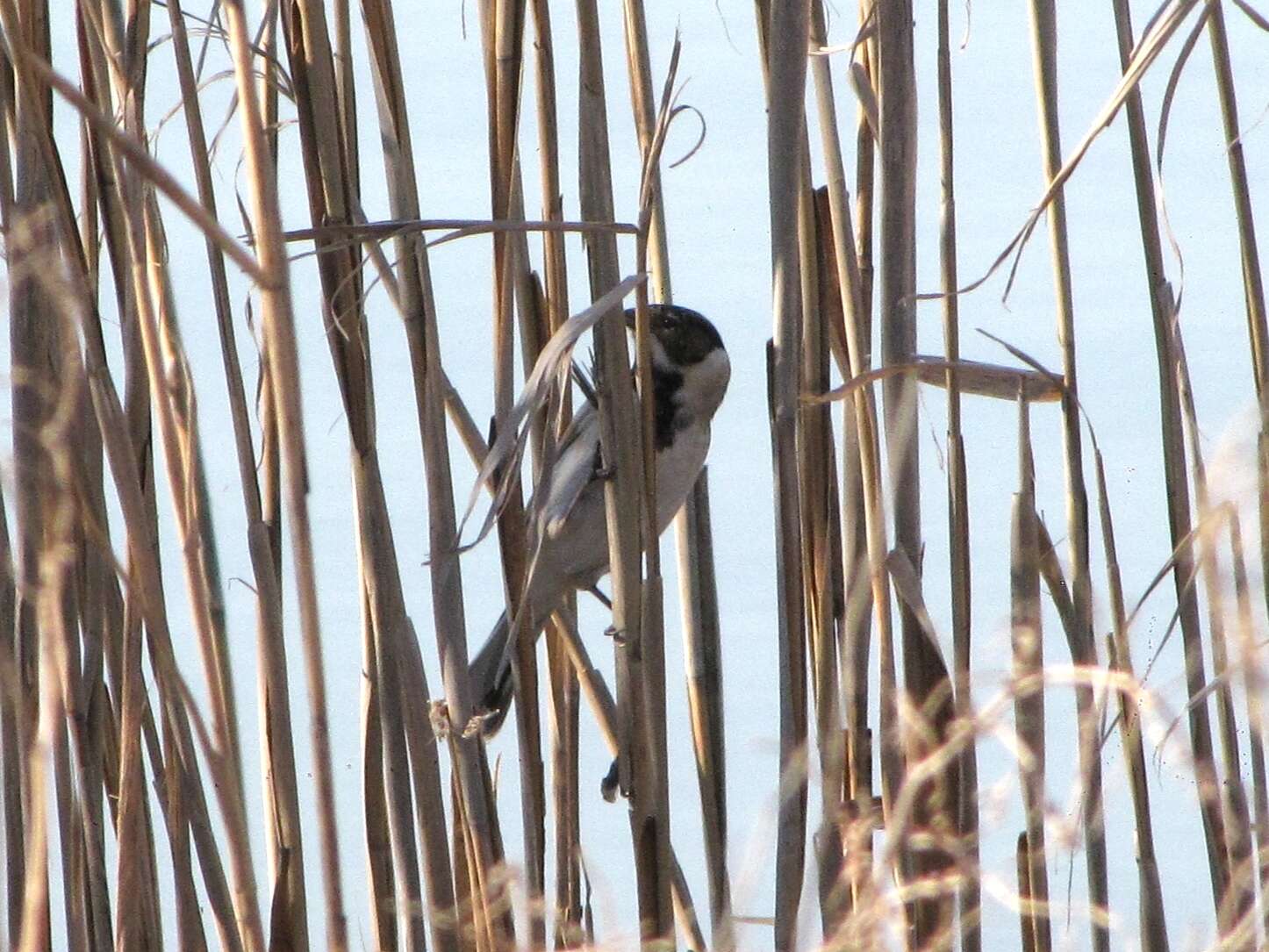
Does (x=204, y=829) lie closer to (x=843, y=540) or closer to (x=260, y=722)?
(x=260, y=722)

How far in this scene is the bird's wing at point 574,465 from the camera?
164 cm

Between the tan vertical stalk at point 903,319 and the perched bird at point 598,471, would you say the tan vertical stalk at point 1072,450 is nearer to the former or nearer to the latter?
the tan vertical stalk at point 903,319

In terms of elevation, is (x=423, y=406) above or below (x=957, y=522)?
above

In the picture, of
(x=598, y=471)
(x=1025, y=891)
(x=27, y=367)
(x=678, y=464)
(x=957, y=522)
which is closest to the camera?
(x=27, y=367)

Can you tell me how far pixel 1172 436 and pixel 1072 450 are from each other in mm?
75

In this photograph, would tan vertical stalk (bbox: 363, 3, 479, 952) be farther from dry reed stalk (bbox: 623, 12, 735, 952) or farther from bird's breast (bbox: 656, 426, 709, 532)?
bird's breast (bbox: 656, 426, 709, 532)

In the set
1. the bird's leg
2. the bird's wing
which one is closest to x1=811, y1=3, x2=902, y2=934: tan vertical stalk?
the bird's leg

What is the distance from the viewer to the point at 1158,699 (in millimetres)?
740

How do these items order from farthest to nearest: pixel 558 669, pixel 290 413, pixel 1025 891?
pixel 558 669 → pixel 1025 891 → pixel 290 413

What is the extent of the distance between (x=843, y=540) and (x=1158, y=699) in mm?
400

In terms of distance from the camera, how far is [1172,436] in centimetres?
106

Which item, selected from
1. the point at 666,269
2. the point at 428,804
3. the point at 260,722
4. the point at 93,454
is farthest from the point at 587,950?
the point at 666,269

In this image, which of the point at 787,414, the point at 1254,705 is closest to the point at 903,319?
the point at 787,414

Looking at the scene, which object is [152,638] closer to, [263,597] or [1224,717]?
[263,597]
